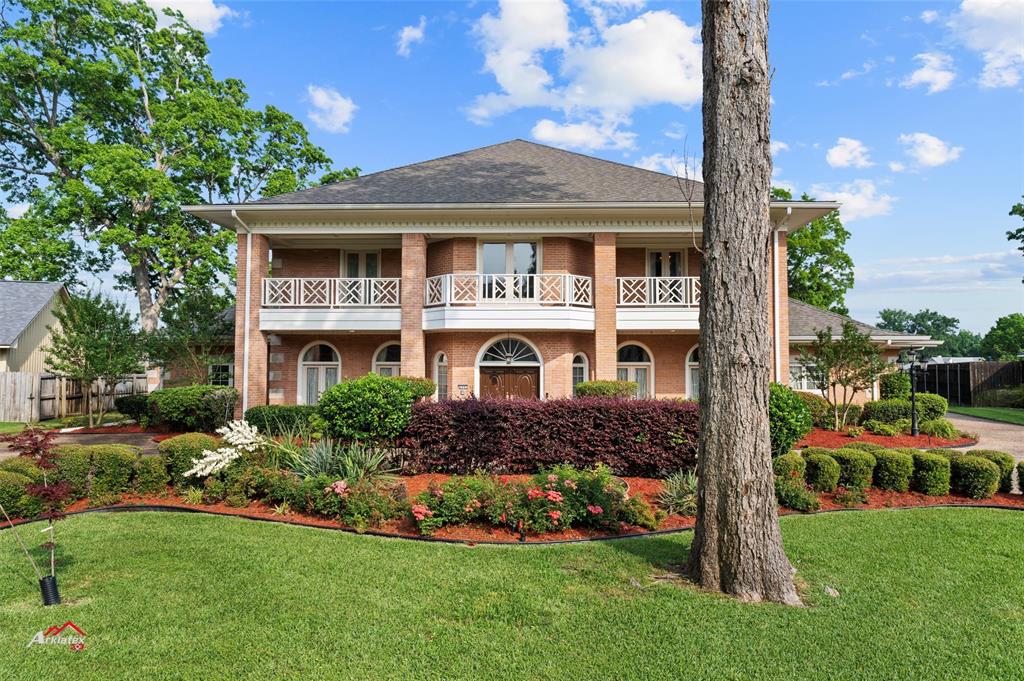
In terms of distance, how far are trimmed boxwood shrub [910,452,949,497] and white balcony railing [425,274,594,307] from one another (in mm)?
8455

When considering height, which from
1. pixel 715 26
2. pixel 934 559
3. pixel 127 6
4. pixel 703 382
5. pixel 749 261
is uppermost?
pixel 127 6

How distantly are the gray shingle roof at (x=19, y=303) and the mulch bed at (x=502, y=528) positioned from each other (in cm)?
1873

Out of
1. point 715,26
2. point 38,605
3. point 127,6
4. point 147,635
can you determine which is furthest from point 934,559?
point 127,6

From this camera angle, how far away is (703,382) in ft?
18.4

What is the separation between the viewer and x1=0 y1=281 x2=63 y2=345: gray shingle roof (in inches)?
842

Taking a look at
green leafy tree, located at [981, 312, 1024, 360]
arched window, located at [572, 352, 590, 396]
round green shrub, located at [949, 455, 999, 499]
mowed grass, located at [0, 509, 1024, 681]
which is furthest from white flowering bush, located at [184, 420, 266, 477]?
green leafy tree, located at [981, 312, 1024, 360]

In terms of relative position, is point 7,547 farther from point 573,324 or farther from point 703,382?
point 573,324

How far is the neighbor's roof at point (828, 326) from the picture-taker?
18.9 meters

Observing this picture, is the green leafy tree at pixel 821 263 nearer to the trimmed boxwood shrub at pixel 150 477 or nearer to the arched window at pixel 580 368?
the arched window at pixel 580 368

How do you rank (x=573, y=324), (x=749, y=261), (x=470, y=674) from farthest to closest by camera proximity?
(x=573, y=324) → (x=749, y=261) → (x=470, y=674)

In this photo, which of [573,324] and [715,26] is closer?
[715,26]

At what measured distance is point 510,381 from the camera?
15648 mm

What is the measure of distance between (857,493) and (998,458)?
118 inches

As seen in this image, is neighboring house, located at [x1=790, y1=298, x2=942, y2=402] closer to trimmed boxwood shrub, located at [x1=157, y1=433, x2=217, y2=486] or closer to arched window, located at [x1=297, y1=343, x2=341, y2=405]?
arched window, located at [x1=297, y1=343, x2=341, y2=405]
